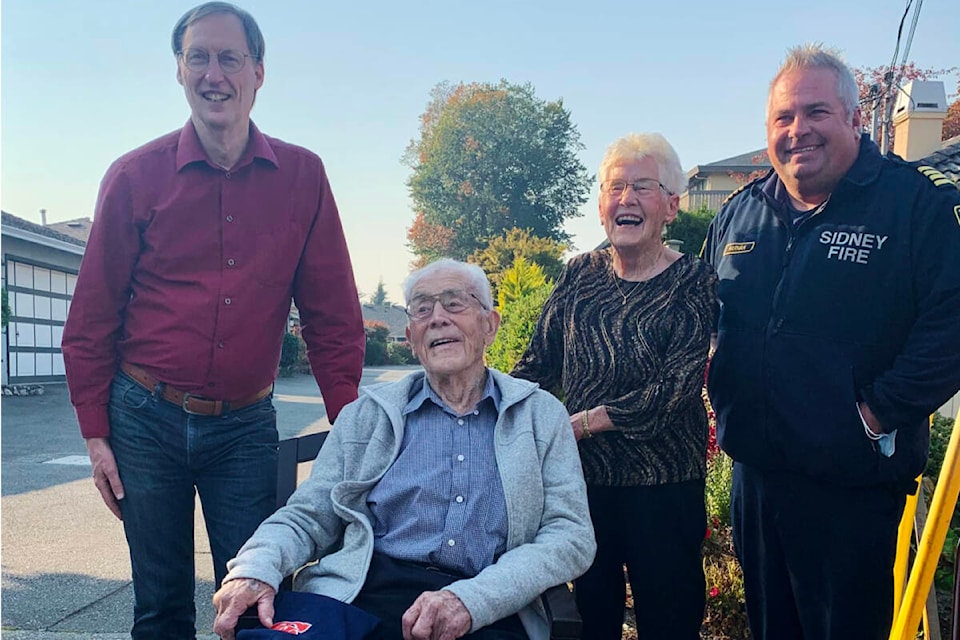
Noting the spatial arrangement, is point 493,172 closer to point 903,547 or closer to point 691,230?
point 691,230

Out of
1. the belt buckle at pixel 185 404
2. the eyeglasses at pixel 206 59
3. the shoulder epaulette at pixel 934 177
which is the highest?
the eyeglasses at pixel 206 59

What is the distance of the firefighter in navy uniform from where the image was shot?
1.98 m

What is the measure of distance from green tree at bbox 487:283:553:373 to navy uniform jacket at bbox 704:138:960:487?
3.33 m

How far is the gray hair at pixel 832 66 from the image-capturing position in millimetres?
2098

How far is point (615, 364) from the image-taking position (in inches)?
87.0

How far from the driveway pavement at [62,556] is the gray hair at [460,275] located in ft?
7.74

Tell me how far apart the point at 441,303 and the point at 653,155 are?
0.79 m

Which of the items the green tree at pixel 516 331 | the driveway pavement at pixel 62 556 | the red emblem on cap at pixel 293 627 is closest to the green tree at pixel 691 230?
the green tree at pixel 516 331

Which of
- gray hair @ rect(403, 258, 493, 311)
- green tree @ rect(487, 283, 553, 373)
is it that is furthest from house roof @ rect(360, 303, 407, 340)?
gray hair @ rect(403, 258, 493, 311)

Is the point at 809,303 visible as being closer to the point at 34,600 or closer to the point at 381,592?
the point at 381,592

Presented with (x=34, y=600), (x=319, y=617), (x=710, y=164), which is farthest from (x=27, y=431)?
(x=710, y=164)

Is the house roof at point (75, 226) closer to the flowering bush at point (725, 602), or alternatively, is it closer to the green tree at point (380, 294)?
the flowering bush at point (725, 602)

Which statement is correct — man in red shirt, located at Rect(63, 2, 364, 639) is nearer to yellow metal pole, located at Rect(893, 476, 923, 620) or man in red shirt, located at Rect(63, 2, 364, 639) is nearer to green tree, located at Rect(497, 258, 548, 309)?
yellow metal pole, located at Rect(893, 476, 923, 620)

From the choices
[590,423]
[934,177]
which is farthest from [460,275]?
[934,177]
